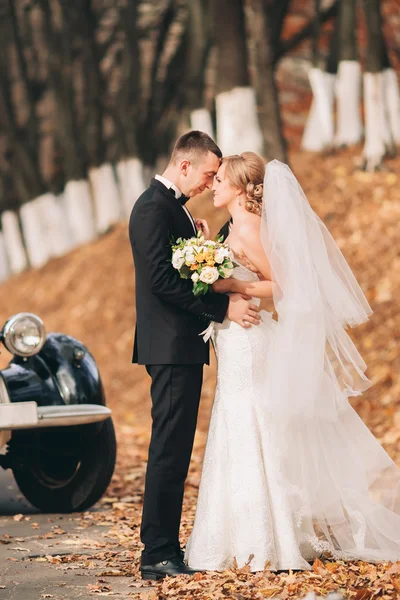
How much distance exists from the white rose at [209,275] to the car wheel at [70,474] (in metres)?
2.57

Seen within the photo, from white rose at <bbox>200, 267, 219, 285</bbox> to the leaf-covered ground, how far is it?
149 centimetres

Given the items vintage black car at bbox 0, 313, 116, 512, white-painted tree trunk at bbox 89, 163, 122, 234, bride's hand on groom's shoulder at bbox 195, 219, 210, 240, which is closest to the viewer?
bride's hand on groom's shoulder at bbox 195, 219, 210, 240

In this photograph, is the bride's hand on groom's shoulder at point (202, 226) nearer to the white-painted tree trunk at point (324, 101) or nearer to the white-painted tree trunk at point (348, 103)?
the white-painted tree trunk at point (348, 103)

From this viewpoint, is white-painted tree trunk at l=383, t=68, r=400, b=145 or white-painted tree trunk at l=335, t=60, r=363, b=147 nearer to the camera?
white-painted tree trunk at l=383, t=68, r=400, b=145

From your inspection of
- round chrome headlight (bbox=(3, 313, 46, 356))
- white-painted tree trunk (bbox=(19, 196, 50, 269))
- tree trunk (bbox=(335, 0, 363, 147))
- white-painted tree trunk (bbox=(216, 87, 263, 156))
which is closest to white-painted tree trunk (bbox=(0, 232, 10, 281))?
white-painted tree trunk (bbox=(19, 196, 50, 269))

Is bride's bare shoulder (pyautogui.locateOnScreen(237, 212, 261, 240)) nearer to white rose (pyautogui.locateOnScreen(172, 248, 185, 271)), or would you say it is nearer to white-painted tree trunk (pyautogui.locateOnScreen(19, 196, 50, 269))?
white rose (pyautogui.locateOnScreen(172, 248, 185, 271))

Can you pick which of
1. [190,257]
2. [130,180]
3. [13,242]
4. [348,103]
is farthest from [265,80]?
[13,242]

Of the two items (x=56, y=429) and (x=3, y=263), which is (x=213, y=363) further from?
(x=3, y=263)

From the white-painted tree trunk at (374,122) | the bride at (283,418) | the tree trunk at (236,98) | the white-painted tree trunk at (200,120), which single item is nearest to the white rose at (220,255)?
the bride at (283,418)

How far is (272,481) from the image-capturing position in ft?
20.9

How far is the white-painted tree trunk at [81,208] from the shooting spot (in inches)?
965

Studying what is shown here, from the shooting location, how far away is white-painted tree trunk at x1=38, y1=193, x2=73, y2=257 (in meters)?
25.5


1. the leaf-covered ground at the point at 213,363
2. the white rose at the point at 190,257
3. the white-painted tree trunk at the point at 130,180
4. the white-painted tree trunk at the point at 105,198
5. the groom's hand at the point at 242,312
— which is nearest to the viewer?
the leaf-covered ground at the point at 213,363

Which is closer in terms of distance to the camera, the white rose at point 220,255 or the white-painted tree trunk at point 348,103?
the white rose at point 220,255
